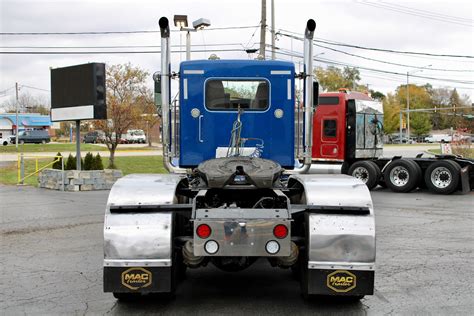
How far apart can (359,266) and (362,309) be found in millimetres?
767

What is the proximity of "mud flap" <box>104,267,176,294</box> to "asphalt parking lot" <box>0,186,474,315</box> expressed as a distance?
1.40 feet

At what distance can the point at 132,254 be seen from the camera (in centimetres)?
497

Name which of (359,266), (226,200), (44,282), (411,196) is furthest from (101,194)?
(359,266)

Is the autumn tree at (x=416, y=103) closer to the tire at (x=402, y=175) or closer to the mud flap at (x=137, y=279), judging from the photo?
the tire at (x=402, y=175)

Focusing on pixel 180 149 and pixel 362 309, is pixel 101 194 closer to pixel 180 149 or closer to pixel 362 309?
pixel 180 149

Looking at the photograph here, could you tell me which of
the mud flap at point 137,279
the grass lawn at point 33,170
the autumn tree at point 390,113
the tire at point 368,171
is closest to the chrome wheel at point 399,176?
the tire at point 368,171

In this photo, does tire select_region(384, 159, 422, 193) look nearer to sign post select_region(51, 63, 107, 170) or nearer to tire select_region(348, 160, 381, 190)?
tire select_region(348, 160, 381, 190)

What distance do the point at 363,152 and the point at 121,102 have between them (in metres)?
14.0

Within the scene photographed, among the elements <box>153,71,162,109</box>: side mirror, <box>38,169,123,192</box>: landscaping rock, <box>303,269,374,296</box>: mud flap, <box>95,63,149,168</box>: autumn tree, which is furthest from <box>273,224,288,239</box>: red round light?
<box>95,63,149,168</box>: autumn tree

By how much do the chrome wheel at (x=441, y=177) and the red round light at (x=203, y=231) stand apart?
1436 centimetres

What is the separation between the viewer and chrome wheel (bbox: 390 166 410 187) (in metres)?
18.0

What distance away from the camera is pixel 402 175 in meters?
18.1

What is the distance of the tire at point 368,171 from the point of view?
18562 mm

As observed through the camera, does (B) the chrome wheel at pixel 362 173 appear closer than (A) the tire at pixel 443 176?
No
